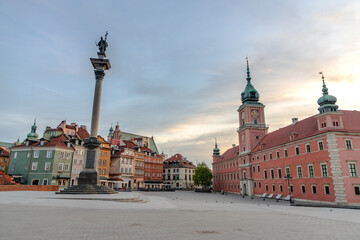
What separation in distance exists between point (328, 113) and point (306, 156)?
26.9 ft

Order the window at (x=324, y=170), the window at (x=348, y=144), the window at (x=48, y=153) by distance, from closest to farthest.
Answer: the window at (x=348, y=144) → the window at (x=324, y=170) → the window at (x=48, y=153)

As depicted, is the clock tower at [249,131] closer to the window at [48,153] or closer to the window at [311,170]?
the window at [311,170]

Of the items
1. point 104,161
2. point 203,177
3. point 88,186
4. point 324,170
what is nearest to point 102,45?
point 88,186

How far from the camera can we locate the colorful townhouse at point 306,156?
31.9m

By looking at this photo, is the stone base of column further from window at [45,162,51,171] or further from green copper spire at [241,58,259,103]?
green copper spire at [241,58,259,103]

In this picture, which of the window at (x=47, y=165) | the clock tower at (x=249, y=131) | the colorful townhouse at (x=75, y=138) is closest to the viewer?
the window at (x=47, y=165)

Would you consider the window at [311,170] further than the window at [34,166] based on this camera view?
No

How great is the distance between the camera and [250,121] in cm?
6075

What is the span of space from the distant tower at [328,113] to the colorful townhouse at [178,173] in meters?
66.8

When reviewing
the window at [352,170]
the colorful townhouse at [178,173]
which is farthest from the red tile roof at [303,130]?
the colorful townhouse at [178,173]

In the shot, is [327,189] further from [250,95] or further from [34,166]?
[34,166]

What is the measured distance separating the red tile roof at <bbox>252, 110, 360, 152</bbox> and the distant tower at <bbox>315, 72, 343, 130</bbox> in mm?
1180

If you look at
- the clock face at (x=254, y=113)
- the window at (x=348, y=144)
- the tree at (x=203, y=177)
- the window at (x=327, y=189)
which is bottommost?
the window at (x=327, y=189)

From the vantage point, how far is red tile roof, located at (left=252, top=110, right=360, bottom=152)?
34.7m
